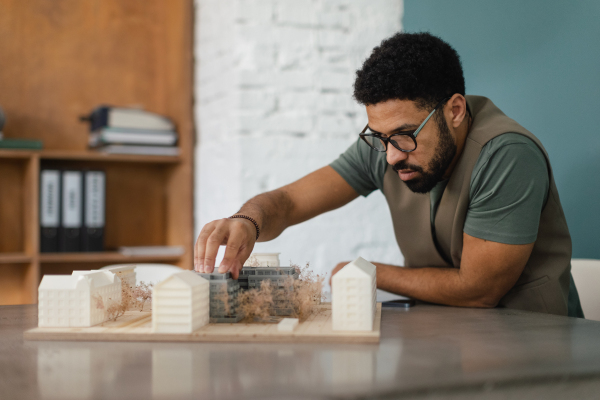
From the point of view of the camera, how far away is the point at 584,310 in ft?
4.90

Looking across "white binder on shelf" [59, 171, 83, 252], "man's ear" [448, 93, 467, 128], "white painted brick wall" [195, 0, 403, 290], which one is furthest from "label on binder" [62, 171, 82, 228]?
"man's ear" [448, 93, 467, 128]

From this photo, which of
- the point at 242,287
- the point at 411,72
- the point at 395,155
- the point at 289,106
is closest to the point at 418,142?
the point at 395,155

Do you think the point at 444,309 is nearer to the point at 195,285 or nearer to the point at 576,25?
the point at 195,285

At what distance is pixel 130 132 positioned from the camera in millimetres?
2471

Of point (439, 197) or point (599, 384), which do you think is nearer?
point (599, 384)

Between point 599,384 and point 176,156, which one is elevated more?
point 176,156

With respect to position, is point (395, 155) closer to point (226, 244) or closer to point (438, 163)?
point (438, 163)

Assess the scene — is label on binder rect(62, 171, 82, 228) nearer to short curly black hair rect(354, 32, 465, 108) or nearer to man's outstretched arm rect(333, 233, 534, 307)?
short curly black hair rect(354, 32, 465, 108)

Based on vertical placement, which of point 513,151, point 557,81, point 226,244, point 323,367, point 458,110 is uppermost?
point 557,81

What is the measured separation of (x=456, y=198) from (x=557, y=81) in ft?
2.08

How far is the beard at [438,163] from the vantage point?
1.36 metres

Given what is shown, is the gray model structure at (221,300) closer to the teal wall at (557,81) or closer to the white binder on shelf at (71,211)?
the teal wall at (557,81)

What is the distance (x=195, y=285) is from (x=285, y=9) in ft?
5.42

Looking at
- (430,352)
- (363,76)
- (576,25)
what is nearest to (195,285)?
(430,352)
